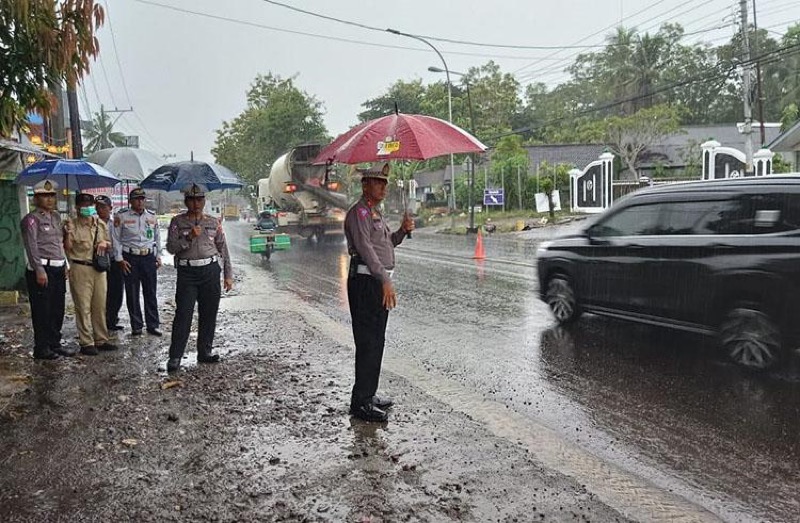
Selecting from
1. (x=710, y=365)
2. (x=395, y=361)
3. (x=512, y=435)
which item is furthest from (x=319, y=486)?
(x=710, y=365)

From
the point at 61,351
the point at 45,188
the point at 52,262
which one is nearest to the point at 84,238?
the point at 52,262

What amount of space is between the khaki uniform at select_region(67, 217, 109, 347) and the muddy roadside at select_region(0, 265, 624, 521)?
1.91 feet

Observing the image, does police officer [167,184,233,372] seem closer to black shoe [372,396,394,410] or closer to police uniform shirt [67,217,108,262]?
police uniform shirt [67,217,108,262]

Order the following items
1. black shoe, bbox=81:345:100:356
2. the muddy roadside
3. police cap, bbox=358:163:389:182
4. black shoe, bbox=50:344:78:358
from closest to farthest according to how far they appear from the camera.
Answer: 1. the muddy roadside
2. police cap, bbox=358:163:389:182
3. black shoe, bbox=50:344:78:358
4. black shoe, bbox=81:345:100:356

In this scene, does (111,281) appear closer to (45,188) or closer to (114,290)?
(114,290)

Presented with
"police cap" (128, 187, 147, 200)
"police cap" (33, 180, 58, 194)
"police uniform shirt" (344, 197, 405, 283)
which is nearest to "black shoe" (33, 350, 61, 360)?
"police cap" (33, 180, 58, 194)

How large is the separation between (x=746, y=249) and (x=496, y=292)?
215 inches

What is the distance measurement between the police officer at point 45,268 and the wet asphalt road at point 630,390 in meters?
3.60

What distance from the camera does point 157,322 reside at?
815 cm

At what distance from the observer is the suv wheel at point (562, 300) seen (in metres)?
7.87

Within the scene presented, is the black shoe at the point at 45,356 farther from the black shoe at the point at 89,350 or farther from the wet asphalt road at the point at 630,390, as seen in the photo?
the wet asphalt road at the point at 630,390

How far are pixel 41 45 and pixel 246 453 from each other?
3.01m

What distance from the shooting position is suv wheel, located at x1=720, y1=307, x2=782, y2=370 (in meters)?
5.60

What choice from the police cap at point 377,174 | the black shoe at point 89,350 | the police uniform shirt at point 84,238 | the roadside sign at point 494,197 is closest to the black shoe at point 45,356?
the black shoe at point 89,350
